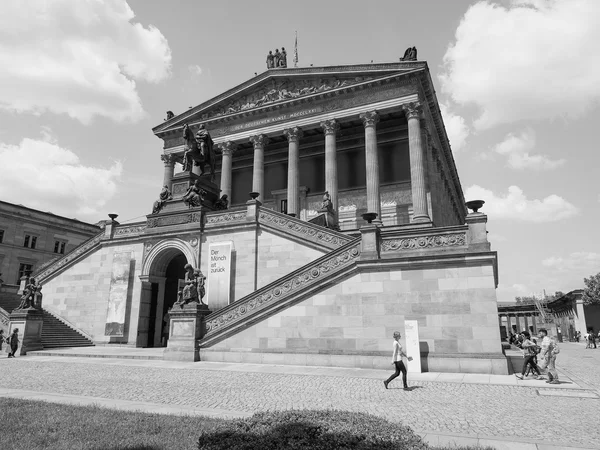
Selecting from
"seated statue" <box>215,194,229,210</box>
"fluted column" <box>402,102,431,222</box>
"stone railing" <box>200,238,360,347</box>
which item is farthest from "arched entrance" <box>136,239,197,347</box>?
"fluted column" <box>402,102,431,222</box>

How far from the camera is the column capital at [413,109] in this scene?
119ft

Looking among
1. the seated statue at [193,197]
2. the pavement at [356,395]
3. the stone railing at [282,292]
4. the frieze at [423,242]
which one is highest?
the seated statue at [193,197]

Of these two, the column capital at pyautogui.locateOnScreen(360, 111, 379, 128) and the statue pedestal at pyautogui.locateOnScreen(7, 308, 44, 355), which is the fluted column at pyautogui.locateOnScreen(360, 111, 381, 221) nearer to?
the column capital at pyautogui.locateOnScreen(360, 111, 379, 128)

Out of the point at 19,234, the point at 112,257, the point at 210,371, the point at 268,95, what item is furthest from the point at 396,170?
the point at 19,234

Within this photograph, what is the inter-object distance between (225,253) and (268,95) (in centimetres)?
2323

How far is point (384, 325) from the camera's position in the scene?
56.4ft

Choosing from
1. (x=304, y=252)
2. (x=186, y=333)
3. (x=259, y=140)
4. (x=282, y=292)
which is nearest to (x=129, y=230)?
(x=186, y=333)

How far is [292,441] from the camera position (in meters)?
4.95

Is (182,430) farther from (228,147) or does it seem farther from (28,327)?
(228,147)

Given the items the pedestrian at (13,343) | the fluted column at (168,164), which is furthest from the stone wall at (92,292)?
the fluted column at (168,164)

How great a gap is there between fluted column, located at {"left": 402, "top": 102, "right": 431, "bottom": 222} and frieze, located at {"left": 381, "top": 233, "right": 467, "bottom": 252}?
15218 millimetres

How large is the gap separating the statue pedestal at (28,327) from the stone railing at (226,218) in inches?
438

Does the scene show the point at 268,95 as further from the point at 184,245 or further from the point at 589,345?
the point at 589,345

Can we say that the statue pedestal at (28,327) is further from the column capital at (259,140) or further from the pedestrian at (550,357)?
the pedestrian at (550,357)
